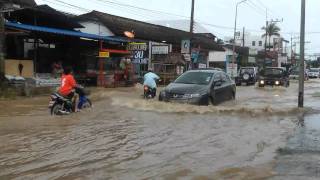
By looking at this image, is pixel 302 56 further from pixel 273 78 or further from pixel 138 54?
pixel 273 78

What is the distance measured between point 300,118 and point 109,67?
18.4m

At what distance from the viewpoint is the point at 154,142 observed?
35.9ft

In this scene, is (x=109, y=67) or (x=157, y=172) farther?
(x=109, y=67)

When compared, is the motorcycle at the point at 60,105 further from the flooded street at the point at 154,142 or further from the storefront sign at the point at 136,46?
the storefront sign at the point at 136,46

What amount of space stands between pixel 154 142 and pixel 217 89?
25.3 feet

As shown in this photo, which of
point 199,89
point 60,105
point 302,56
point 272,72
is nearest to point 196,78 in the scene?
point 199,89

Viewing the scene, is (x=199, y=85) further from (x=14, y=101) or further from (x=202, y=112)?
(x=14, y=101)

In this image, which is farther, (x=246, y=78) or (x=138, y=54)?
(x=246, y=78)

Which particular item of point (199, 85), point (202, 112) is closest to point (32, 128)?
point (202, 112)

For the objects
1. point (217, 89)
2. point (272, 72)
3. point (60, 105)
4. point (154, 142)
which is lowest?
point (154, 142)

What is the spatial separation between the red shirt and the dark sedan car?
3.34 m

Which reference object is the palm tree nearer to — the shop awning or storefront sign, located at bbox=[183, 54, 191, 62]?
storefront sign, located at bbox=[183, 54, 191, 62]

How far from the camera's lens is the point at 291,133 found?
12859 mm

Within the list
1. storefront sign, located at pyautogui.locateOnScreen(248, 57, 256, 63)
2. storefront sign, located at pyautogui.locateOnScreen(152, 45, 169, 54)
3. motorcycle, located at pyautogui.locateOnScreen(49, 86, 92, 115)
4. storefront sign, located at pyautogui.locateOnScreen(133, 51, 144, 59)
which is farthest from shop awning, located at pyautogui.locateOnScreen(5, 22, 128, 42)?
storefront sign, located at pyautogui.locateOnScreen(248, 57, 256, 63)
